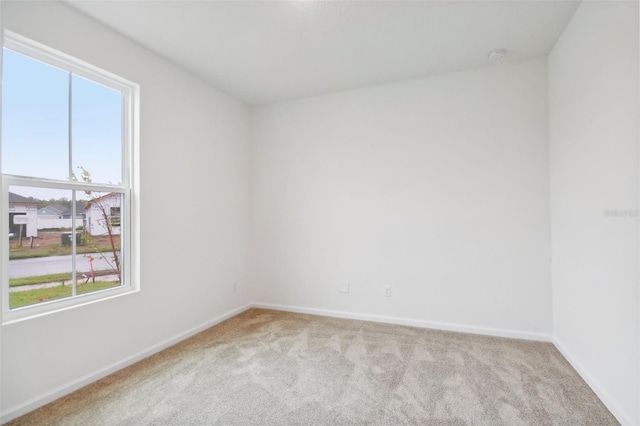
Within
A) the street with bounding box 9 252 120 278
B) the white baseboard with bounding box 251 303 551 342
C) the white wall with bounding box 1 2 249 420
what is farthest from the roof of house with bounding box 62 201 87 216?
the white baseboard with bounding box 251 303 551 342

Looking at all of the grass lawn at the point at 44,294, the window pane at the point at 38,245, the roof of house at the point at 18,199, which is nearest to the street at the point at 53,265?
the window pane at the point at 38,245

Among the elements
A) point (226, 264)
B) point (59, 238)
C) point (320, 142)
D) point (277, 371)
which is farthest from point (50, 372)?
point (320, 142)

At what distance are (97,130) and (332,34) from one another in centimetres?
208

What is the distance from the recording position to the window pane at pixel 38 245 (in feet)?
6.40

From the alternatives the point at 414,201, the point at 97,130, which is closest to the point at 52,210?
the point at 97,130

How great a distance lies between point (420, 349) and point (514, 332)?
3.37 feet

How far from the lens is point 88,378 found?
222cm

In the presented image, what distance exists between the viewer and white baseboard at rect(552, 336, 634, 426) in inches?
68.4

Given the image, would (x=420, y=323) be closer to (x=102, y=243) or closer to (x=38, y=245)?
(x=102, y=243)

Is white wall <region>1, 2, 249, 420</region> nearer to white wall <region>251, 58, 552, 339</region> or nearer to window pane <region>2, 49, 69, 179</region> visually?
window pane <region>2, 49, 69, 179</region>

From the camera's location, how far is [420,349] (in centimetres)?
274

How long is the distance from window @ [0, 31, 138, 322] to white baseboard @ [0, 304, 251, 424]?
541 millimetres

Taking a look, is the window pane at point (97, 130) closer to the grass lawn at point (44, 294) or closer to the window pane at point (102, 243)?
the window pane at point (102, 243)

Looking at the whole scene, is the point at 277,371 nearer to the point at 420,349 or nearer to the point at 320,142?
the point at 420,349
